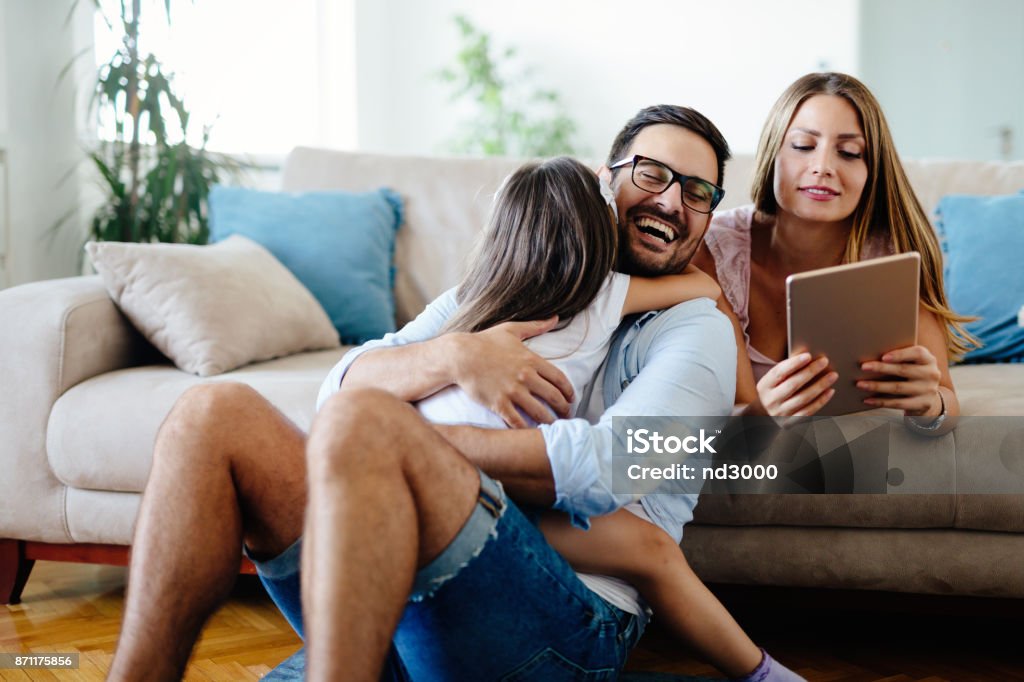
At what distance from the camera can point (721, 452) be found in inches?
60.9

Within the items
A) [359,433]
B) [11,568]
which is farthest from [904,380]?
[11,568]

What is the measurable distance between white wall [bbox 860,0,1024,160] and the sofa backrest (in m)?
2.49

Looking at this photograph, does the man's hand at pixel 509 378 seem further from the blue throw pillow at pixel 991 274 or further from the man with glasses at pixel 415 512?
the blue throw pillow at pixel 991 274

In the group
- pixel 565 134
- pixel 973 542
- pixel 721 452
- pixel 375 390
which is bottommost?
pixel 973 542

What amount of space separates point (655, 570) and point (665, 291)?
15.9 inches

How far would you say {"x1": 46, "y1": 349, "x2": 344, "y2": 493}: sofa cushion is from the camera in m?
1.82

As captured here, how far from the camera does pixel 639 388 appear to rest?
1195mm

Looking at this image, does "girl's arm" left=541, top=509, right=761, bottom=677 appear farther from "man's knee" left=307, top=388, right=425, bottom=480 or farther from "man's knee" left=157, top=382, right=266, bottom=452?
"man's knee" left=157, top=382, right=266, bottom=452

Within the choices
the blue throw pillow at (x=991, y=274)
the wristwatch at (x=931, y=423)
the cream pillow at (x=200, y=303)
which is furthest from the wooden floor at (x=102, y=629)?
the blue throw pillow at (x=991, y=274)

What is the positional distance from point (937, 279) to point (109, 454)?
5.03ft

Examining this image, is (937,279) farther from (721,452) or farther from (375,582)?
(375,582)

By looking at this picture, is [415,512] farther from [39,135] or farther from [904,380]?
[39,135]

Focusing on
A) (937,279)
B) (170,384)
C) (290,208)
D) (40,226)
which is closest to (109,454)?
(170,384)

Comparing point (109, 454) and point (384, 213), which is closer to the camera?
point (109, 454)
